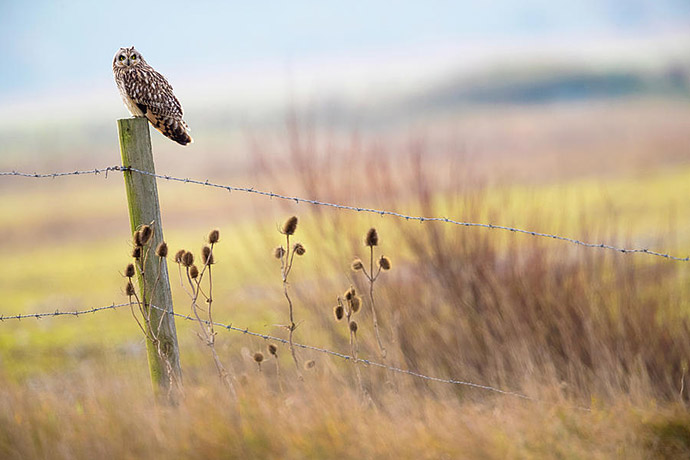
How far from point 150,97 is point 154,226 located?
4.51 ft

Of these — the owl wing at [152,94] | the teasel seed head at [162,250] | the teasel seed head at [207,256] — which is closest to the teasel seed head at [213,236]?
the teasel seed head at [207,256]

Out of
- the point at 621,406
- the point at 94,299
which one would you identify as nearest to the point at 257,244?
the point at 621,406

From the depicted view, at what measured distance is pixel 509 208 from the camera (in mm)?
5141

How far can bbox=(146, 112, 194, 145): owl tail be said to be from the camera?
454 cm

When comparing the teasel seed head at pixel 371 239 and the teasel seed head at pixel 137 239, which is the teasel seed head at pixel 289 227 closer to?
the teasel seed head at pixel 371 239

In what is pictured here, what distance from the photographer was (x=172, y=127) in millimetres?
4605

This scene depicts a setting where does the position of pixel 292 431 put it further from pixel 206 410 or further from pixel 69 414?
pixel 69 414

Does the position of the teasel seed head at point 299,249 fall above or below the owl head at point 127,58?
below

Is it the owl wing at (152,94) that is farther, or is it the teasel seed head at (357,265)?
the owl wing at (152,94)

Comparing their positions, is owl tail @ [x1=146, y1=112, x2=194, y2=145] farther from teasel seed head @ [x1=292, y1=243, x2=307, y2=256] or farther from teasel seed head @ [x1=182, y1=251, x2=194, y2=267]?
teasel seed head @ [x1=292, y1=243, x2=307, y2=256]

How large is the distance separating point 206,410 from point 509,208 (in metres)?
2.98

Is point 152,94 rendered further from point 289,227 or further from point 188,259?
point 289,227

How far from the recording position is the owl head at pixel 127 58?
4844 mm

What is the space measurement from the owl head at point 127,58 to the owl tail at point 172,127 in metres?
0.50
